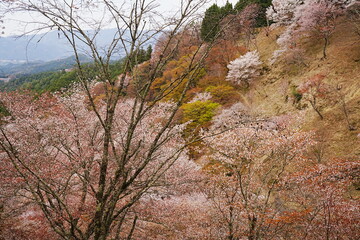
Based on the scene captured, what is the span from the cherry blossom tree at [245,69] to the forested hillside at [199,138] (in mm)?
147

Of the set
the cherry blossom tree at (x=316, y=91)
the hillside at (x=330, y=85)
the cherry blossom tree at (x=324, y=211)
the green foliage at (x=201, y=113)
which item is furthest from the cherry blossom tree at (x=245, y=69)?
the cherry blossom tree at (x=324, y=211)

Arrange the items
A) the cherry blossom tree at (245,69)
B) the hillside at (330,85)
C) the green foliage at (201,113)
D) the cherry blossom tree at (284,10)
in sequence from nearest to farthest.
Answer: the hillside at (330,85), the green foliage at (201,113), the cherry blossom tree at (245,69), the cherry blossom tree at (284,10)

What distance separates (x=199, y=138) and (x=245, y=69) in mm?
25486

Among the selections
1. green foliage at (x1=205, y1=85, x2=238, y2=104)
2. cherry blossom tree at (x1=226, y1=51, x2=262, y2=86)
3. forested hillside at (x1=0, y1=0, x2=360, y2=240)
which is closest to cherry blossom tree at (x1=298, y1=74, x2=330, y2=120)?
forested hillside at (x1=0, y1=0, x2=360, y2=240)

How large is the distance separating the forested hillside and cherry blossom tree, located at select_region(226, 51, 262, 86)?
0.15 metres

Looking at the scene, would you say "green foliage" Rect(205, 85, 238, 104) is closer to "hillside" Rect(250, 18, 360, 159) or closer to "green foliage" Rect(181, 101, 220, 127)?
"green foliage" Rect(181, 101, 220, 127)

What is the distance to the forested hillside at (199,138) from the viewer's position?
7.77 feet

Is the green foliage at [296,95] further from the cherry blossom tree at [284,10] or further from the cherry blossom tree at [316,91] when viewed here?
the cherry blossom tree at [284,10]

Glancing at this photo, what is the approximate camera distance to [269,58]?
27844 mm

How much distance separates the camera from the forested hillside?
2.37 m

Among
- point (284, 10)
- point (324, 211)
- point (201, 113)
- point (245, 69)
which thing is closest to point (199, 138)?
point (324, 211)

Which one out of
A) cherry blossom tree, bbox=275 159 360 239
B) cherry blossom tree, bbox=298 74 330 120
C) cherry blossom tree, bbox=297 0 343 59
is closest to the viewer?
cherry blossom tree, bbox=275 159 360 239

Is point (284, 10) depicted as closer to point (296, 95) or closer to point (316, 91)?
point (296, 95)

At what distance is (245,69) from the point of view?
25781 millimetres
